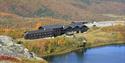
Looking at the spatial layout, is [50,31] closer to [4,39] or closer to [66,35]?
[66,35]

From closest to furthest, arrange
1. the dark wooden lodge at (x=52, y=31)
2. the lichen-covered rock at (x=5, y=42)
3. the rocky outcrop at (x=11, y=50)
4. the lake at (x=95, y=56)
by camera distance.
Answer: the rocky outcrop at (x=11, y=50) → the lichen-covered rock at (x=5, y=42) → the lake at (x=95, y=56) → the dark wooden lodge at (x=52, y=31)

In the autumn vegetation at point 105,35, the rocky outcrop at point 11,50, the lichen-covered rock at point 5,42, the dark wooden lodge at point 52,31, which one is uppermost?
the lichen-covered rock at point 5,42

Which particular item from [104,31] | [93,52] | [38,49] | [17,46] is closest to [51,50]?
[38,49]

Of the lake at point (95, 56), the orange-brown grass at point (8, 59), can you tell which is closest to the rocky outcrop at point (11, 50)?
the orange-brown grass at point (8, 59)

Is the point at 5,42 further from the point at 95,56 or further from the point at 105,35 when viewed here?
the point at 105,35

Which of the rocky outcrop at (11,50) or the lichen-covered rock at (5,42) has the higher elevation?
the lichen-covered rock at (5,42)

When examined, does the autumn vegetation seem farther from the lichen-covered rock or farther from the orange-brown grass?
the orange-brown grass

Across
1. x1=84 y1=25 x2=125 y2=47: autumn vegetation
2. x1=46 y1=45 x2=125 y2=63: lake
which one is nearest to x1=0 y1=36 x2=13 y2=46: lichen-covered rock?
x1=46 y1=45 x2=125 y2=63: lake

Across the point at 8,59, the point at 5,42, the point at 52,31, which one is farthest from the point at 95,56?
the point at 8,59

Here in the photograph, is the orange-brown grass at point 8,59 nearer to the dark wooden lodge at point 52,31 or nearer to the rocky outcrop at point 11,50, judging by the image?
the rocky outcrop at point 11,50
